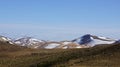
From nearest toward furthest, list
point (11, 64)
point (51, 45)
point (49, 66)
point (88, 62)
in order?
point (88, 62), point (49, 66), point (11, 64), point (51, 45)

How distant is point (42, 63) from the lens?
58.8 metres

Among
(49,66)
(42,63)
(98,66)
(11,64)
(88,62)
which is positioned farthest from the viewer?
(11,64)

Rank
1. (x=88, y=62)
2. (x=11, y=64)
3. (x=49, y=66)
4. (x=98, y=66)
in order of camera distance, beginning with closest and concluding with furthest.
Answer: (x=98, y=66) < (x=88, y=62) < (x=49, y=66) < (x=11, y=64)

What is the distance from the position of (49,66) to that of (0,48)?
50451 millimetres

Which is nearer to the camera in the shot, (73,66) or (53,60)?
(73,66)

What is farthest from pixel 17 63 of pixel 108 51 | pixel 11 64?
pixel 108 51

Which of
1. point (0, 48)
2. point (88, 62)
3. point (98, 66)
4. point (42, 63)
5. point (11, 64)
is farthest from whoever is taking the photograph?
point (0, 48)

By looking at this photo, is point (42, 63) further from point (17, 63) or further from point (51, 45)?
point (51, 45)

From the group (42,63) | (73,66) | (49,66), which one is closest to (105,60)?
(73,66)

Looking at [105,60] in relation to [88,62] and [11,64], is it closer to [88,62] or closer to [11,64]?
[88,62]

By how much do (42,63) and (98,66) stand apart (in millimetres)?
16024

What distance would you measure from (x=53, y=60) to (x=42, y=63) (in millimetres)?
2038

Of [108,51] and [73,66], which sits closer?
[73,66]

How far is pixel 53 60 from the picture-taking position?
59.8 metres
